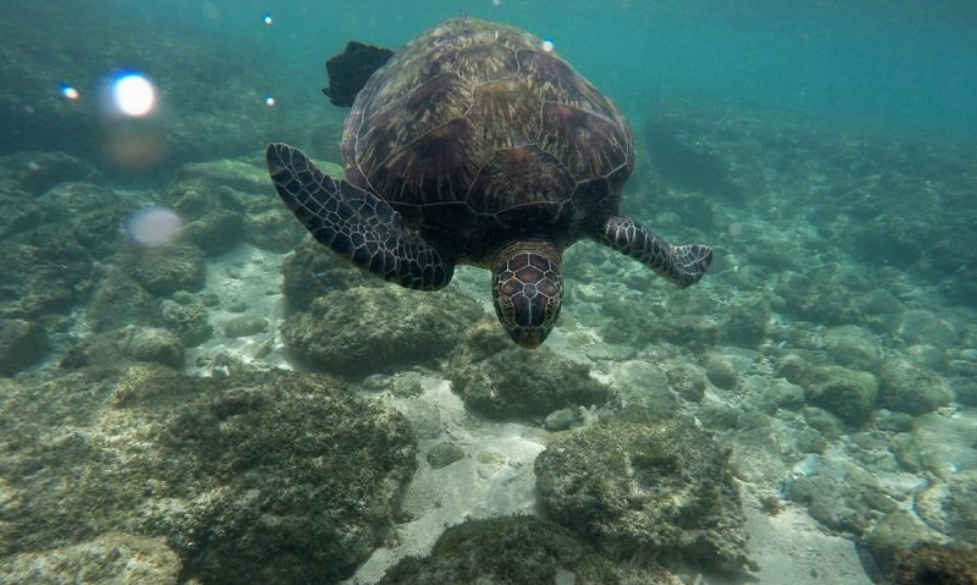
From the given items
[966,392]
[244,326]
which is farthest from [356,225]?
[966,392]

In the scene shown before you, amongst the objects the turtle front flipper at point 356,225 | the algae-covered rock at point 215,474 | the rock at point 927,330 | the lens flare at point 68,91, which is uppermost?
the lens flare at point 68,91

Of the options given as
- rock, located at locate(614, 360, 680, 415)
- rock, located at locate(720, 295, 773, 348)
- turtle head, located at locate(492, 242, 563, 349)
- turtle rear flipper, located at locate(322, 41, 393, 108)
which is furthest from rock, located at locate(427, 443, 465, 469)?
rock, located at locate(720, 295, 773, 348)

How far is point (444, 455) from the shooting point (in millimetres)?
5891

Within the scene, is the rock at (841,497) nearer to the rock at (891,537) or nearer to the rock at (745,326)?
the rock at (891,537)

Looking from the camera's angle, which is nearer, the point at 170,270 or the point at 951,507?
the point at 951,507

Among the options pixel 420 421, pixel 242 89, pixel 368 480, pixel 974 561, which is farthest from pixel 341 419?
pixel 242 89

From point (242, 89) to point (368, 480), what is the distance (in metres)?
27.5

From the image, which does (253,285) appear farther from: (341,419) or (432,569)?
(432,569)

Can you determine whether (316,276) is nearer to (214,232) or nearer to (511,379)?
(511,379)

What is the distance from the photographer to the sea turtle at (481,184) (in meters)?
4.43

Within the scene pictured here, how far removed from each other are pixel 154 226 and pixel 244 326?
16.9ft

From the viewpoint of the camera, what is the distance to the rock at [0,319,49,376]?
8172 millimetres

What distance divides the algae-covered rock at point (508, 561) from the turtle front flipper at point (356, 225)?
7.66 ft

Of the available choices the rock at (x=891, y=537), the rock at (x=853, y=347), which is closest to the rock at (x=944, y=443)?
the rock at (x=853, y=347)
